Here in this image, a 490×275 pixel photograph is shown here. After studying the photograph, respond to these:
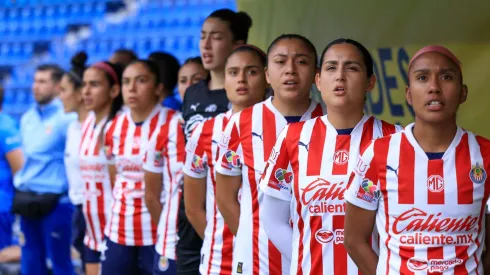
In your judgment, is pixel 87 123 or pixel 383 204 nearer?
pixel 383 204

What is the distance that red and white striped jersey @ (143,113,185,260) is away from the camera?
5.12m

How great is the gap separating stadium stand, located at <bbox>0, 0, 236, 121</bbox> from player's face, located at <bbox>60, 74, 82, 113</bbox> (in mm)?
6991

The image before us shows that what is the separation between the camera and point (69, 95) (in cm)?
725

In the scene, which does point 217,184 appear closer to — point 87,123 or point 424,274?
point 424,274

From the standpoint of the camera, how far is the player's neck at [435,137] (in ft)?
9.86

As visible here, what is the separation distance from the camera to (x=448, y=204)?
292cm

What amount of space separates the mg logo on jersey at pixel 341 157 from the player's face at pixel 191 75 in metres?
2.38

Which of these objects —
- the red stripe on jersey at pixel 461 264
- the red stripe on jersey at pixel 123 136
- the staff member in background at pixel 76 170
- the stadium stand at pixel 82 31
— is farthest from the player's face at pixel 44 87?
the stadium stand at pixel 82 31

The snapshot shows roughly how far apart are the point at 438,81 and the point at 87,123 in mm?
3802

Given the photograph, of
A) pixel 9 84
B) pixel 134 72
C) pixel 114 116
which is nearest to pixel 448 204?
pixel 134 72

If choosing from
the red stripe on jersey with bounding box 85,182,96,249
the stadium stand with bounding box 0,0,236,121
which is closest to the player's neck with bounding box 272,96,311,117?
the red stripe on jersey with bounding box 85,182,96,249

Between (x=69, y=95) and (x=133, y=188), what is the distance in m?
2.00

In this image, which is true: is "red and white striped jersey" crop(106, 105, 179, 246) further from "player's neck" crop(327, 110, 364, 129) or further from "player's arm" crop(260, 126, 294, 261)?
"player's neck" crop(327, 110, 364, 129)

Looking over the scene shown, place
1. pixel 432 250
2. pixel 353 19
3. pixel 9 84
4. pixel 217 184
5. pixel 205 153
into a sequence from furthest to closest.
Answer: pixel 9 84
pixel 353 19
pixel 205 153
pixel 217 184
pixel 432 250
